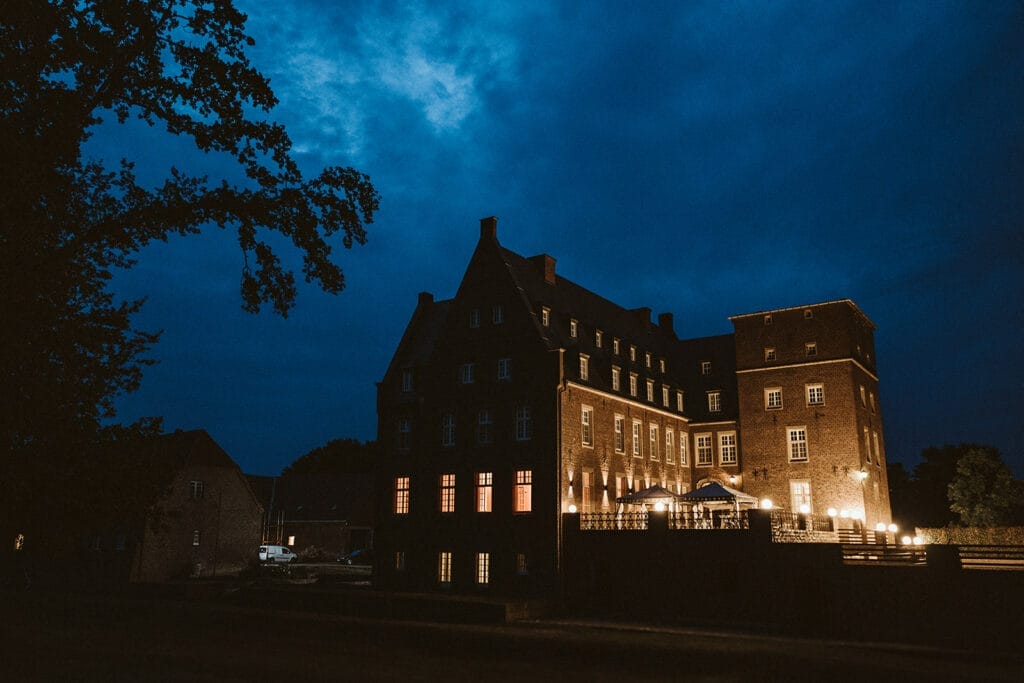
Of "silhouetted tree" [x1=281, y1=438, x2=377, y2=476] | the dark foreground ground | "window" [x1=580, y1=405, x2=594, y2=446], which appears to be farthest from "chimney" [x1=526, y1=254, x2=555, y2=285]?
"silhouetted tree" [x1=281, y1=438, x2=377, y2=476]

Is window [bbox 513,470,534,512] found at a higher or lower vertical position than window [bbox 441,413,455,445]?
lower

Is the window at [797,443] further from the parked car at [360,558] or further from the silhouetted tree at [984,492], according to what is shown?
the parked car at [360,558]

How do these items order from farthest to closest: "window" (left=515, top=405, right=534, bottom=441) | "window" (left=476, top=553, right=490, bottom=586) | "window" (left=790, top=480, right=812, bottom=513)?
"window" (left=790, top=480, right=812, bottom=513) < "window" (left=515, top=405, right=534, bottom=441) < "window" (left=476, top=553, right=490, bottom=586)

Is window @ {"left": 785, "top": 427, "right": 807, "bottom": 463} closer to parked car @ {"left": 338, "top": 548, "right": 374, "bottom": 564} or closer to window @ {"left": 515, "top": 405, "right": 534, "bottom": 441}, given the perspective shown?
window @ {"left": 515, "top": 405, "right": 534, "bottom": 441}

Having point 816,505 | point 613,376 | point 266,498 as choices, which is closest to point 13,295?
point 613,376

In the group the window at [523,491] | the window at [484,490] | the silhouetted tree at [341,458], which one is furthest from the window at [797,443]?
the silhouetted tree at [341,458]

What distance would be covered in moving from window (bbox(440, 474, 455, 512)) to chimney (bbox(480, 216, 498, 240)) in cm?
1209

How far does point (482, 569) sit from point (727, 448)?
16.2 m

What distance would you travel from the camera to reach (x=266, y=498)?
72062 millimetres

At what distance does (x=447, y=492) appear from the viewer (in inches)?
1464

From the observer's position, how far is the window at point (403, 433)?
39344 millimetres

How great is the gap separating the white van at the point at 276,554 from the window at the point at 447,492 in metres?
28.5

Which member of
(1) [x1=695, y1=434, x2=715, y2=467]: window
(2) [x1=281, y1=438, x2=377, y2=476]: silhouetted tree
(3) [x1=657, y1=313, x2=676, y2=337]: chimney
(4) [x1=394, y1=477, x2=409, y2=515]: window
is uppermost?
(3) [x1=657, y1=313, x2=676, y2=337]: chimney

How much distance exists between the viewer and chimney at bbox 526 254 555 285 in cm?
4072
